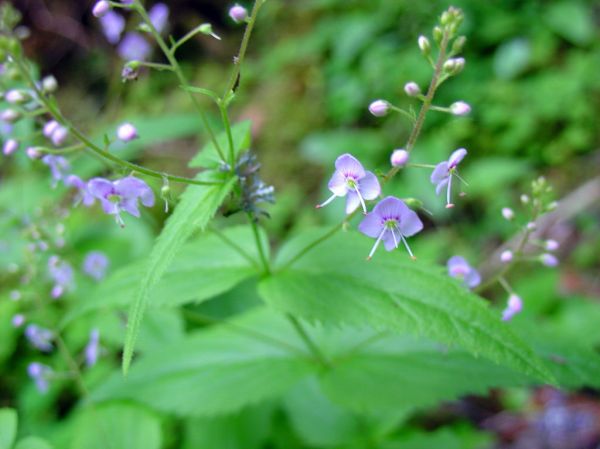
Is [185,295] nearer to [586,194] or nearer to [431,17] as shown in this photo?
[586,194]

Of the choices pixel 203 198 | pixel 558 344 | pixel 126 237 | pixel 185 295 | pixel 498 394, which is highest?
pixel 203 198

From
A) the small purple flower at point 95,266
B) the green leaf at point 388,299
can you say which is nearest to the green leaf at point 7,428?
the green leaf at point 388,299

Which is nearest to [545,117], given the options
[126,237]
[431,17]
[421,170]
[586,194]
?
[586,194]

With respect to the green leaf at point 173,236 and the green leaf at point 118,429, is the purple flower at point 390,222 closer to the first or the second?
the green leaf at point 173,236

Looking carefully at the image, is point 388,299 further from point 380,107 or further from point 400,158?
point 380,107

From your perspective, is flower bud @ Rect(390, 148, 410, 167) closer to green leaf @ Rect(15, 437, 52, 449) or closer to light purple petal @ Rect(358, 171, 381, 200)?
light purple petal @ Rect(358, 171, 381, 200)

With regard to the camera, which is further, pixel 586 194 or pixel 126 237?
pixel 586 194

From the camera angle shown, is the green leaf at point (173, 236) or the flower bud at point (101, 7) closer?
the green leaf at point (173, 236)
